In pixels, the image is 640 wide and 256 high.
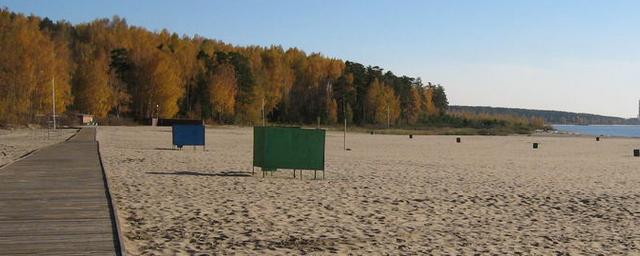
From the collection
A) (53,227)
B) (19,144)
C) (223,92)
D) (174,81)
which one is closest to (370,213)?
(53,227)

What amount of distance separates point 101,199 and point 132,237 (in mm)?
3301

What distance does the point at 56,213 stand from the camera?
10.1 m

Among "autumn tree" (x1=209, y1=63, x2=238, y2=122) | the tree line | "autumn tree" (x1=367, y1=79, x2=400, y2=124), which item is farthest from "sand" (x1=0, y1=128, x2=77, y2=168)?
"autumn tree" (x1=367, y1=79, x2=400, y2=124)

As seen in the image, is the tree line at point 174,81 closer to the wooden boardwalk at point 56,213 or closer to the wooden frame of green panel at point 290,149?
the wooden frame of green panel at point 290,149

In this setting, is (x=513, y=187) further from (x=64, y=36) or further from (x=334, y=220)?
(x=64, y=36)

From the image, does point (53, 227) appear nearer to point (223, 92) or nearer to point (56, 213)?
point (56, 213)

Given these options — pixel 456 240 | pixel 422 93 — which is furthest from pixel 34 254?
pixel 422 93

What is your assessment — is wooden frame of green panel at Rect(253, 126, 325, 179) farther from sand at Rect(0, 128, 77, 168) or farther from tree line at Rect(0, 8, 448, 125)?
tree line at Rect(0, 8, 448, 125)

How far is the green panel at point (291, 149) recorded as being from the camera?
60.8 ft

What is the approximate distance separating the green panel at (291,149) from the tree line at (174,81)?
1570 inches

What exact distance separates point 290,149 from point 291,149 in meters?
0.03

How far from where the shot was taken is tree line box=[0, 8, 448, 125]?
222ft

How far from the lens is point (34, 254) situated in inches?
283

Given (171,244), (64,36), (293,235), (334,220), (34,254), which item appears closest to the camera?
(34,254)
